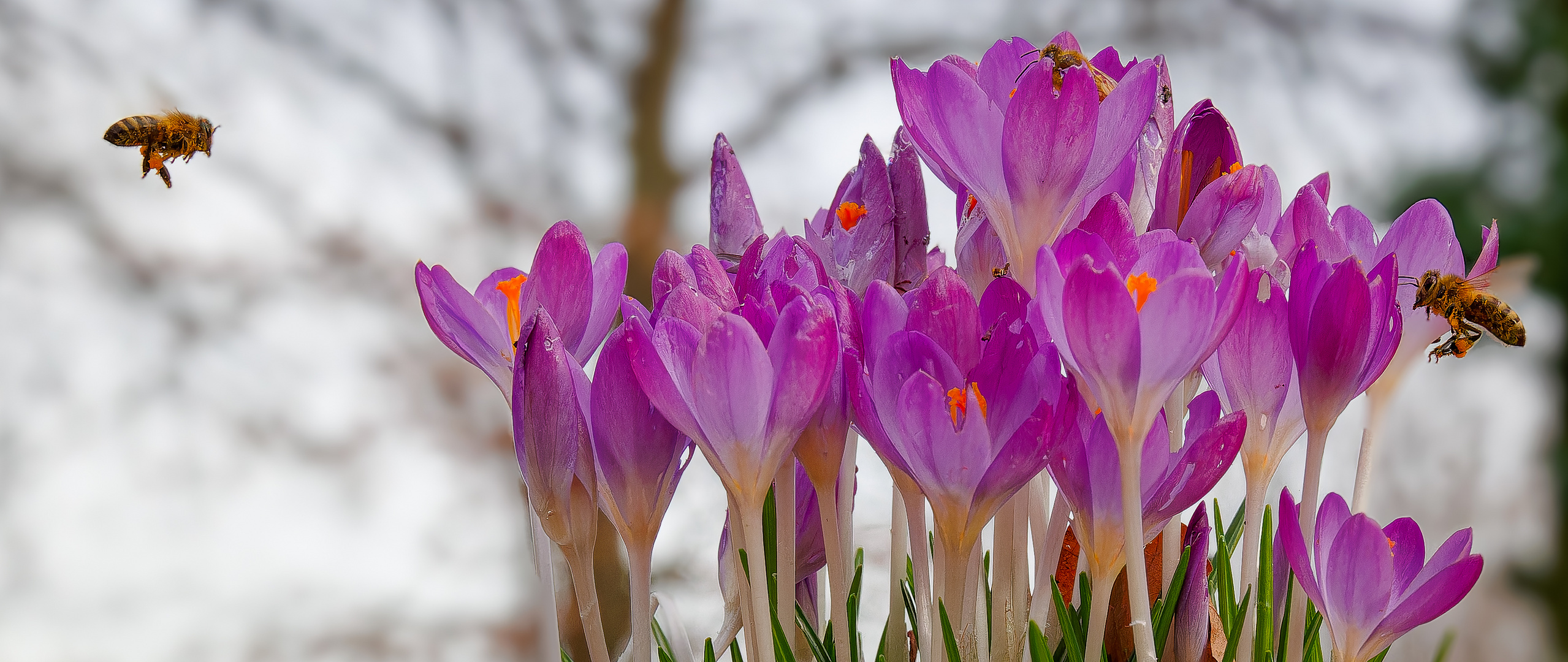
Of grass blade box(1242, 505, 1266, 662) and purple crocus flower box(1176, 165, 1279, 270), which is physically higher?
purple crocus flower box(1176, 165, 1279, 270)

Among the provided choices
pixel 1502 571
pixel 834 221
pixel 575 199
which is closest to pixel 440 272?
pixel 834 221

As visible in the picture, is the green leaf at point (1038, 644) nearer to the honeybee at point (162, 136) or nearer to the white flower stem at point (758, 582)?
the white flower stem at point (758, 582)

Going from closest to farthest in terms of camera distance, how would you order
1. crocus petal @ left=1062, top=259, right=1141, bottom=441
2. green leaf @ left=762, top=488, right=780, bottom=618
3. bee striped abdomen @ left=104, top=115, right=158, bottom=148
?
crocus petal @ left=1062, top=259, right=1141, bottom=441 < green leaf @ left=762, top=488, right=780, bottom=618 < bee striped abdomen @ left=104, top=115, right=158, bottom=148

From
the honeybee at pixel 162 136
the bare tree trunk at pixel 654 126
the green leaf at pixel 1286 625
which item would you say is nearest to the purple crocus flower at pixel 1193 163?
the green leaf at pixel 1286 625

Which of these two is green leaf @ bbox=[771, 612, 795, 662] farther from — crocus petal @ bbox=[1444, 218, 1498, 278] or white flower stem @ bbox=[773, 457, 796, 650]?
crocus petal @ bbox=[1444, 218, 1498, 278]

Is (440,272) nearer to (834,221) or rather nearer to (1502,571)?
(834,221)

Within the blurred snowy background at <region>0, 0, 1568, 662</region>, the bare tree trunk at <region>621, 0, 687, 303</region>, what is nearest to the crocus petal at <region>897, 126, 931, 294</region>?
the blurred snowy background at <region>0, 0, 1568, 662</region>

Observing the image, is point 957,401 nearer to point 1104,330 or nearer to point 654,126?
point 1104,330

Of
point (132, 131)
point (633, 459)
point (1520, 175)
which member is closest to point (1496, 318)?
point (633, 459)
